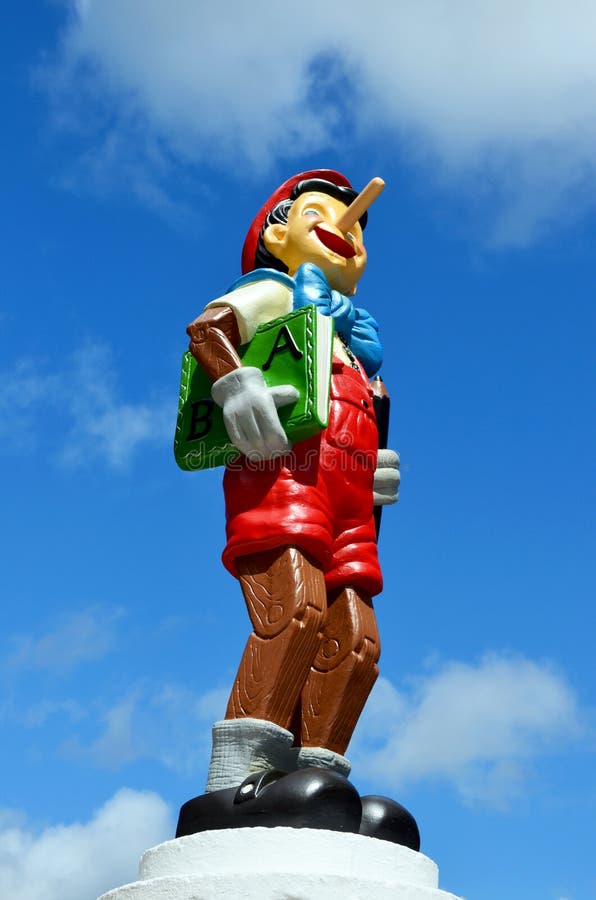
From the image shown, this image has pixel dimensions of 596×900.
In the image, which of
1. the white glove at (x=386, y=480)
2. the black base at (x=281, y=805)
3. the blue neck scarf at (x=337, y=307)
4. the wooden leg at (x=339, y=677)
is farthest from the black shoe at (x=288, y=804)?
the blue neck scarf at (x=337, y=307)

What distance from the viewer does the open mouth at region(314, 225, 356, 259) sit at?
174 inches

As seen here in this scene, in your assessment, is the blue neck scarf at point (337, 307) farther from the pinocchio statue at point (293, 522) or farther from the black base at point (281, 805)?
the black base at point (281, 805)

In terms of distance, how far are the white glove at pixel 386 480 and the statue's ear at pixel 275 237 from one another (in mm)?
916

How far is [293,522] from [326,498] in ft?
0.72

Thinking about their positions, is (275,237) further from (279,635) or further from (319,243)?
(279,635)

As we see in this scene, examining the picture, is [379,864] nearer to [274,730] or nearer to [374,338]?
[274,730]

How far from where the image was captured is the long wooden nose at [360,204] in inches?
175

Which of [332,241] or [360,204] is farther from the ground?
[360,204]

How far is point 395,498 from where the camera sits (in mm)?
4430

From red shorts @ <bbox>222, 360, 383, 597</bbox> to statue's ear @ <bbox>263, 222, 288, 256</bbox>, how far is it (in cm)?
59

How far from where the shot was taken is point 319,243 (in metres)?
4.41

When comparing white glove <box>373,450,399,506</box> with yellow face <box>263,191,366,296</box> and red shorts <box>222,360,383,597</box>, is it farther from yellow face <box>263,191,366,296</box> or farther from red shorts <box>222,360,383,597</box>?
yellow face <box>263,191,366,296</box>

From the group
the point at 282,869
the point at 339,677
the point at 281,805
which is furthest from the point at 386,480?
the point at 282,869

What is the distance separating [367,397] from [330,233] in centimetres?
70
